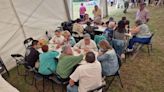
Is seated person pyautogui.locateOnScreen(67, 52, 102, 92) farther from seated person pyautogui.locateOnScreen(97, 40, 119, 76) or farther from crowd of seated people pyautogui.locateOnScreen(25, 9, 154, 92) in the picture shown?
seated person pyautogui.locateOnScreen(97, 40, 119, 76)

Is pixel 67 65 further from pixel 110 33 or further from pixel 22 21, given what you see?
pixel 22 21

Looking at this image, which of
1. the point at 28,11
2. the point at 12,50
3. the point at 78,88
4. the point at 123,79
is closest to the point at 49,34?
the point at 28,11

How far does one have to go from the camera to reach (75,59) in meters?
4.78

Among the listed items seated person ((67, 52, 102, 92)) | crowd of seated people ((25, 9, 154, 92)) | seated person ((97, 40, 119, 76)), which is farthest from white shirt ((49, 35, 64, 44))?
seated person ((67, 52, 102, 92))

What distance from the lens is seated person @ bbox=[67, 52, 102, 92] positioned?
4203 mm

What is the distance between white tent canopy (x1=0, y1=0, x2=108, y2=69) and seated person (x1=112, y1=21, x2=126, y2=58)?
3.28 metres

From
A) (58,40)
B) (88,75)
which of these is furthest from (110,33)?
(88,75)

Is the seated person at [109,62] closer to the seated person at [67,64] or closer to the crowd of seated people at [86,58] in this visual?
the crowd of seated people at [86,58]

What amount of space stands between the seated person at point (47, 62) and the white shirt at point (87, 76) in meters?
0.92

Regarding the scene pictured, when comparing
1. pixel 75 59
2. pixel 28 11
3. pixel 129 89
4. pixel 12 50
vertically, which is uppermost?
pixel 28 11

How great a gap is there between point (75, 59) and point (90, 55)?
622 millimetres

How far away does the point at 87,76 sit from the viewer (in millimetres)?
4215

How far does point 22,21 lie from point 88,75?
4.88 m

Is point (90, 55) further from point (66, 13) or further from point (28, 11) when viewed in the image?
point (66, 13)
